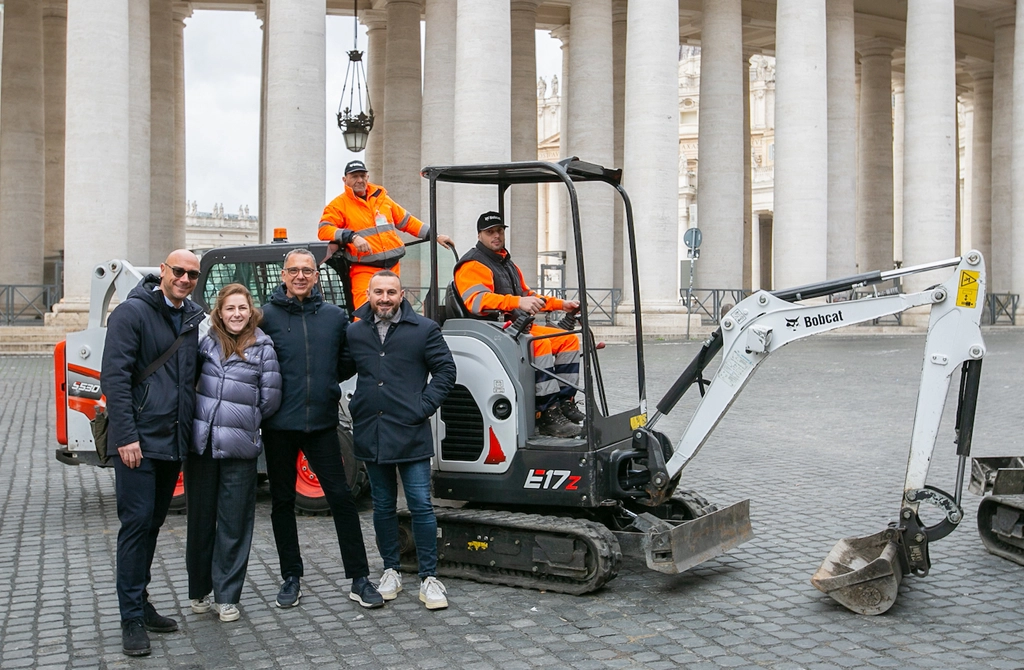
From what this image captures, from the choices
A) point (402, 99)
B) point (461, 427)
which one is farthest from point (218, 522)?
point (402, 99)

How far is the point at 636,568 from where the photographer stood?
657 cm

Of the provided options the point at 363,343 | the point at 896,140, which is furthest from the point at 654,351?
the point at 896,140

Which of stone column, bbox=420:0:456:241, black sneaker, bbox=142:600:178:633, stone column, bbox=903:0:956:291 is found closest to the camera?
black sneaker, bbox=142:600:178:633

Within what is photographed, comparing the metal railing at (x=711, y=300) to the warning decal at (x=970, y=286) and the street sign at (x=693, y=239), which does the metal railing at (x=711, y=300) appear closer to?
the street sign at (x=693, y=239)

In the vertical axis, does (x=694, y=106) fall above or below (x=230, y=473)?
above

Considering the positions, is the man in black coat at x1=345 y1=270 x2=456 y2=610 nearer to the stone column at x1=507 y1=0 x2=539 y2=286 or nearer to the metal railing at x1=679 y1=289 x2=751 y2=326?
the metal railing at x1=679 y1=289 x2=751 y2=326

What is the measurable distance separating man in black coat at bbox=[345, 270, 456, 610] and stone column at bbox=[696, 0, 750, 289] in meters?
26.5

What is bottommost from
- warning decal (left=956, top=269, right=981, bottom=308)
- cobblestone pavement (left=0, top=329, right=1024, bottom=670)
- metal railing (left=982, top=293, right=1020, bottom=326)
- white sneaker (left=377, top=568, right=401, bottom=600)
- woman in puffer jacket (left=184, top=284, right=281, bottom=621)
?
cobblestone pavement (left=0, top=329, right=1024, bottom=670)

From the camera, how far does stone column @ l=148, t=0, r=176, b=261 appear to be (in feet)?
96.5

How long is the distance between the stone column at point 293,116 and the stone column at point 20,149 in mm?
11359

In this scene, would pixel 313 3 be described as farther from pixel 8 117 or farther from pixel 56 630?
pixel 56 630

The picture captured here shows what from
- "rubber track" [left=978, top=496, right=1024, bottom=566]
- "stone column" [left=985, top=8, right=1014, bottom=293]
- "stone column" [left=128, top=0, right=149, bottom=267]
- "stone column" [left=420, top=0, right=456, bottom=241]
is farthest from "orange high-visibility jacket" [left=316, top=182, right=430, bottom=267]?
"stone column" [left=985, top=8, right=1014, bottom=293]

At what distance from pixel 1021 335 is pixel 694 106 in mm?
41601

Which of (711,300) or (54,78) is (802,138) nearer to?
(711,300)
